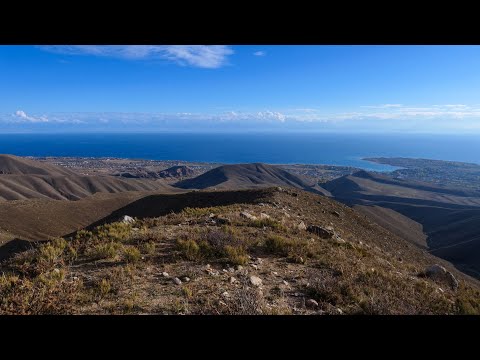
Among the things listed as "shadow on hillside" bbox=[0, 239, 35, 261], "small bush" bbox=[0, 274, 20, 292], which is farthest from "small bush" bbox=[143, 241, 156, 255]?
"shadow on hillside" bbox=[0, 239, 35, 261]

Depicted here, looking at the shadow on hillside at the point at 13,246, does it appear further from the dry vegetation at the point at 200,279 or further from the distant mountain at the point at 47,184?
the distant mountain at the point at 47,184

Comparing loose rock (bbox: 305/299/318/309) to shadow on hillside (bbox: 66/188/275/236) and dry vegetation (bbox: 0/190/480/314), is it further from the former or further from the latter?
shadow on hillside (bbox: 66/188/275/236)

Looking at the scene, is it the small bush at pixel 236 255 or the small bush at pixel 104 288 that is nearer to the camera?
the small bush at pixel 104 288

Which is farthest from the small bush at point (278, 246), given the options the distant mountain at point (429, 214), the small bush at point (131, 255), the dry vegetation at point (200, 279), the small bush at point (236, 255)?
the distant mountain at point (429, 214)

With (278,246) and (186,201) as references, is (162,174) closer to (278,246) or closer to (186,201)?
(186,201)
